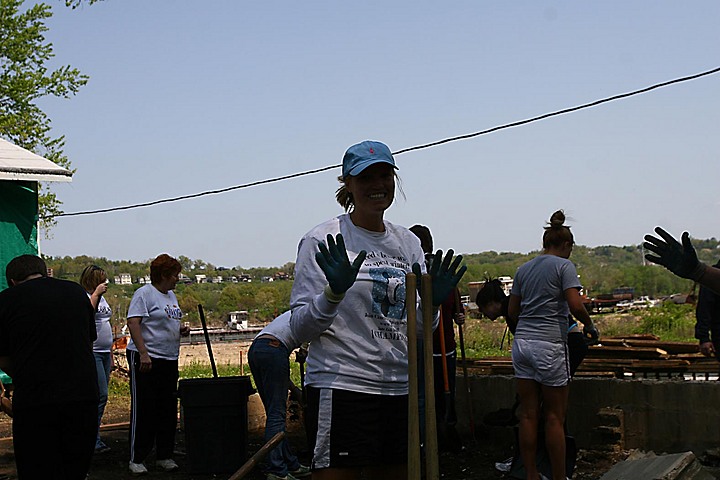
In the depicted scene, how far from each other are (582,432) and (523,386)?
180cm

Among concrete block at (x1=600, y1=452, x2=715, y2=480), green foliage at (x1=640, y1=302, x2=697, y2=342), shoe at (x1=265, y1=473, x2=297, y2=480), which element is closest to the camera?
concrete block at (x1=600, y1=452, x2=715, y2=480)

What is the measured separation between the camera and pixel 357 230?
3574mm

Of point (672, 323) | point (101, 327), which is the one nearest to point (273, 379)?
point (101, 327)

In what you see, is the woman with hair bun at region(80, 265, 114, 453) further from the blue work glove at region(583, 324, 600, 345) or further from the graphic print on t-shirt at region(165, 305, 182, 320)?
the blue work glove at region(583, 324, 600, 345)

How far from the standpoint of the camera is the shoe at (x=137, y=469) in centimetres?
761

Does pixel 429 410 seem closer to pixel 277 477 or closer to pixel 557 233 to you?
pixel 557 233

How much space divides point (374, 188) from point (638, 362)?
18.7ft

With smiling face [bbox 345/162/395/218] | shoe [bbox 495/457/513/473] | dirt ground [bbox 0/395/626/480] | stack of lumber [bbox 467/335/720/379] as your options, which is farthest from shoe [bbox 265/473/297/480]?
smiling face [bbox 345/162/395/218]

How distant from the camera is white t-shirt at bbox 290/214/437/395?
11.1 ft

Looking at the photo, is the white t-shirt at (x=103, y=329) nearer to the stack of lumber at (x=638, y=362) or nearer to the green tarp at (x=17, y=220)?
the green tarp at (x=17, y=220)

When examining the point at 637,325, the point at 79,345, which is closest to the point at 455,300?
the point at 79,345

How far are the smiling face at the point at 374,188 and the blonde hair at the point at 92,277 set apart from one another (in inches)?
212

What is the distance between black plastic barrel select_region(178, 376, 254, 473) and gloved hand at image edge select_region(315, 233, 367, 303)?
4262 mm

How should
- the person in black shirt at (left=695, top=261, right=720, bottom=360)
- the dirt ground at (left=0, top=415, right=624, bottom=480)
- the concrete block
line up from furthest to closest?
the person in black shirt at (left=695, top=261, right=720, bottom=360) < the dirt ground at (left=0, top=415, right=624, bottom=480) < the concrete block
